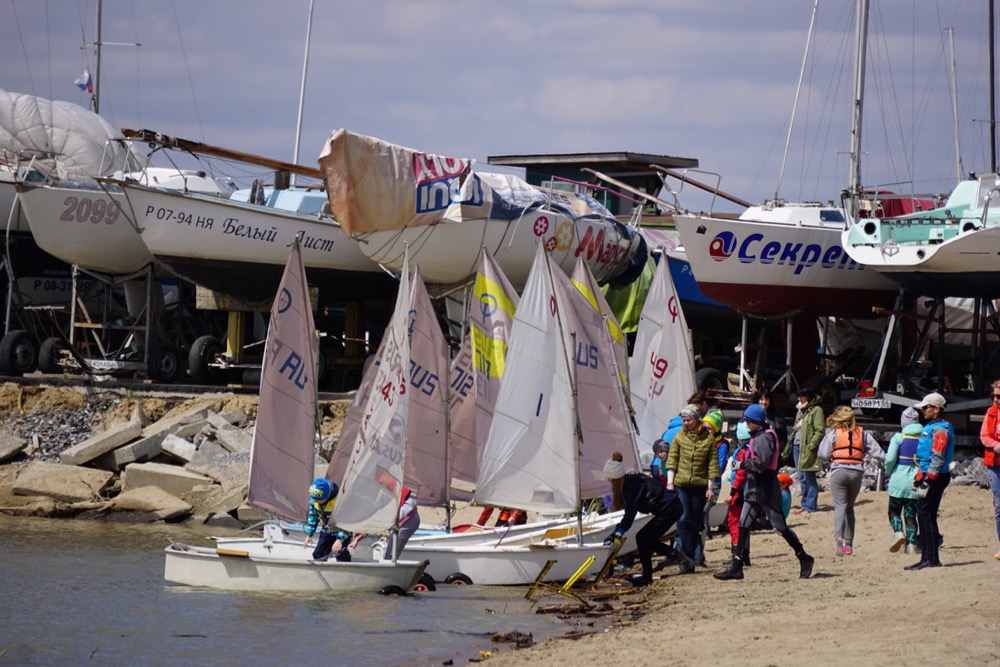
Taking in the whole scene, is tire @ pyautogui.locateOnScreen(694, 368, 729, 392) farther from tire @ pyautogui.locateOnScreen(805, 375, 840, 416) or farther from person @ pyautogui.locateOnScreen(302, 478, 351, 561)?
person @ pyautogui.locateOnScreen(302, 478, 351, 561)

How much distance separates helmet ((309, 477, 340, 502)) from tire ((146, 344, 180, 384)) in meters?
12.8

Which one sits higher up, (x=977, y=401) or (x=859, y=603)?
(x=977, y=401)

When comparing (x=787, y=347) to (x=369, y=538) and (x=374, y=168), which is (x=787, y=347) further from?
(x=369, y=538)

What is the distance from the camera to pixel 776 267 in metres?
24.2

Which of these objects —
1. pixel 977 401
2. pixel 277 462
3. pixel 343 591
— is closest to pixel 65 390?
pixel 277 462

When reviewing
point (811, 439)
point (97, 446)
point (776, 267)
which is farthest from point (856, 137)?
point (97, 446)

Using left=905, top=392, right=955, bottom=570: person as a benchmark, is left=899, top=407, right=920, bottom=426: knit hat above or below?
above

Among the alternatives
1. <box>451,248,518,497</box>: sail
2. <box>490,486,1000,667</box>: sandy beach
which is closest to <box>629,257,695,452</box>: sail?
<box>451,248,518,497</box>: sail

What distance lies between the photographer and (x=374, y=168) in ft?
75.7

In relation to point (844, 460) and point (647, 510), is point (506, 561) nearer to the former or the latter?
point (647, 510)

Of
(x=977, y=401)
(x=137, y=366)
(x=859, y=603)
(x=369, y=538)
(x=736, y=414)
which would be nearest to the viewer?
(x=859, y=603)

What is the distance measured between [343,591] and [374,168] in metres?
11.0

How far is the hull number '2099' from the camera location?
25688 mm

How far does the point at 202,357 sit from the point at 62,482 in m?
5.50
